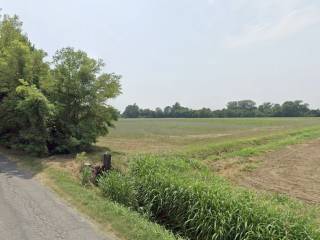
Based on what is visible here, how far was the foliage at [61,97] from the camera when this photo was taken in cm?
1417

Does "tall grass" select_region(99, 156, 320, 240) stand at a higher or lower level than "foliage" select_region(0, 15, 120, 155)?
lower

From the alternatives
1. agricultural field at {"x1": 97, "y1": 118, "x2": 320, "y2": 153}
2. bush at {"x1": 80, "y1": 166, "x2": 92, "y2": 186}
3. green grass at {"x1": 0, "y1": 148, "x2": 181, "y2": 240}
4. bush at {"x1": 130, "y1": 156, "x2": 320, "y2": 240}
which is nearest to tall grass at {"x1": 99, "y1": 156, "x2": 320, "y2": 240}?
bush at {"x1": 130, "y1": 156, "x2": 320, "y2": 240}

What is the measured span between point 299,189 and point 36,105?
9377mm

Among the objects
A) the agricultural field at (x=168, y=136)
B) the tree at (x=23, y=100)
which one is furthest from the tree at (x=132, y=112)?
the tree at (x=23, y=100)

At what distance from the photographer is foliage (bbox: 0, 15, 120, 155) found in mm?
14172

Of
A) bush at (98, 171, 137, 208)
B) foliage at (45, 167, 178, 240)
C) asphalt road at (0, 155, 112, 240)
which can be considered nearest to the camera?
asphalt road at (0, 155, 112, 240)

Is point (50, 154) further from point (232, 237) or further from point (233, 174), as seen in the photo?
point (232, 237)

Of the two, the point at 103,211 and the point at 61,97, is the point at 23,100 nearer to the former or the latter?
the point at 61,97

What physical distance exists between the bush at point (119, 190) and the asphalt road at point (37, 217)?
1.32 meters

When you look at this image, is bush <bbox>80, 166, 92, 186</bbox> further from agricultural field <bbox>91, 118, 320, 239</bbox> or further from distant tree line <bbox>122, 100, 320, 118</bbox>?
distant tree line <bbox>122, 100, 320, 118</bbox>

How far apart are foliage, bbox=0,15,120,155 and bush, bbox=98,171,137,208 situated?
16.7 ft

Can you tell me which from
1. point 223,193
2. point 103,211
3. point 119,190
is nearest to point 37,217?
point 103,211

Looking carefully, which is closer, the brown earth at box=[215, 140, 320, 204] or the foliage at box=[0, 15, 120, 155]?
the brown earth at box=[215, 140, 320, 204]

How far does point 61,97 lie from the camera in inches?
586
